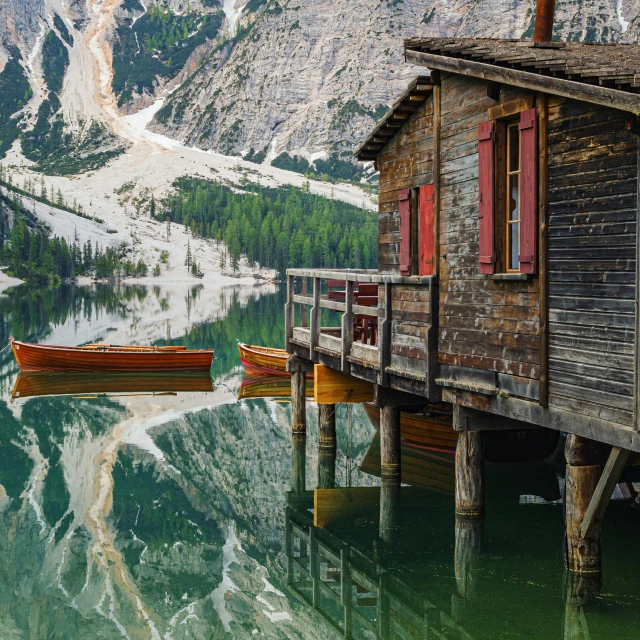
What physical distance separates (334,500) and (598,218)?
9486 mm

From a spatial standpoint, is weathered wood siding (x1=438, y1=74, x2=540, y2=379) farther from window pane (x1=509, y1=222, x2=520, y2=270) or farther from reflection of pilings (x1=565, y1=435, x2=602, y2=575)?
reflection of pilings (x1=565, y1=435, x2=602, y2=575)

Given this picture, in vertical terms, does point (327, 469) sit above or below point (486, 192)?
below

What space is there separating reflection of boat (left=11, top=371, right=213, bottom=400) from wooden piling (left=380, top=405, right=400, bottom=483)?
57.3 ft

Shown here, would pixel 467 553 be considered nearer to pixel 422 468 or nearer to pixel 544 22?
pixel 422 468

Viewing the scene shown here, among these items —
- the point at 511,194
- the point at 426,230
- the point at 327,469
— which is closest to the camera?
the point at 511,194

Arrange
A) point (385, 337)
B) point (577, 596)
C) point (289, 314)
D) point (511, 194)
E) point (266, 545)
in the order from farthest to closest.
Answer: point (289, 314) < point (385, 337) < point (266, 545) < point (511, 194) < point (577, 596)

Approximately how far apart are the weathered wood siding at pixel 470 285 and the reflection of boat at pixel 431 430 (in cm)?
521

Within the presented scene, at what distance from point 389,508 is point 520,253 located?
6.88m

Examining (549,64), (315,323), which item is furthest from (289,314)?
(549,64)

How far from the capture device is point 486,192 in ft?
44.5

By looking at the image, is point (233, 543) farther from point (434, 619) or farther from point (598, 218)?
point (598, 218)

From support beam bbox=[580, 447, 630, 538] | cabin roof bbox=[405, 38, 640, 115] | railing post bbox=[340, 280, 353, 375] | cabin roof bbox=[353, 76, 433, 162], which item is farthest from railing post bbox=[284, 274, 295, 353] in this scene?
support beam bbox=[580, 447, 630, 538]

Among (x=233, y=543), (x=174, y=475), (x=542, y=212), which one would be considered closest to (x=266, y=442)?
(x=174, y=475)

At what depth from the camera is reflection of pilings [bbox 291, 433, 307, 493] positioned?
66.4ft
